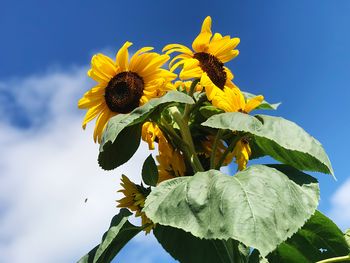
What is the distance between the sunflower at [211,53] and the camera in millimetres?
2307

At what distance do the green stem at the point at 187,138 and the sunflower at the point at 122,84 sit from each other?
0.52ft

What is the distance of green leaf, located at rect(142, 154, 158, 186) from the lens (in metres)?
2.30

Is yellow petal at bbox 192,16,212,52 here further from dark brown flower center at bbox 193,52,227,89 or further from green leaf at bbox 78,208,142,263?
green leaf at bbox 78,208,142,263

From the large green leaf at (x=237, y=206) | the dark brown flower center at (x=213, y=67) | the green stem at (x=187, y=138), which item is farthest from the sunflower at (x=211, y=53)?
the large green leaf at (x=237, y=206)

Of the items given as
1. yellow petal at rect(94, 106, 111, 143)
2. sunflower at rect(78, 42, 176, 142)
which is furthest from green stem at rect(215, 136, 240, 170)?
yellow petal at rect(94, 106, 111, 143)

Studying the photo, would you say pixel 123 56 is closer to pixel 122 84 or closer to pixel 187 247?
pixel 122 84

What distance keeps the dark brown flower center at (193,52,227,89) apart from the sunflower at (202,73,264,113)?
2.8 inches

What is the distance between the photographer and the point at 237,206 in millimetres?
1651

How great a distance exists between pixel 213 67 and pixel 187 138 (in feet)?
1.13

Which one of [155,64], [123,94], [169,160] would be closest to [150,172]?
[169,160]

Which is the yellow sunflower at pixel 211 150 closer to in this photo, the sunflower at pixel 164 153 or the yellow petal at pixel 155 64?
the sunflower at pixel 164 153

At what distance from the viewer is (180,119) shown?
2.20 metres

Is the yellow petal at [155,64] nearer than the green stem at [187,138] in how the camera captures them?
No

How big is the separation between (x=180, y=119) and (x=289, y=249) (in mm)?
795
